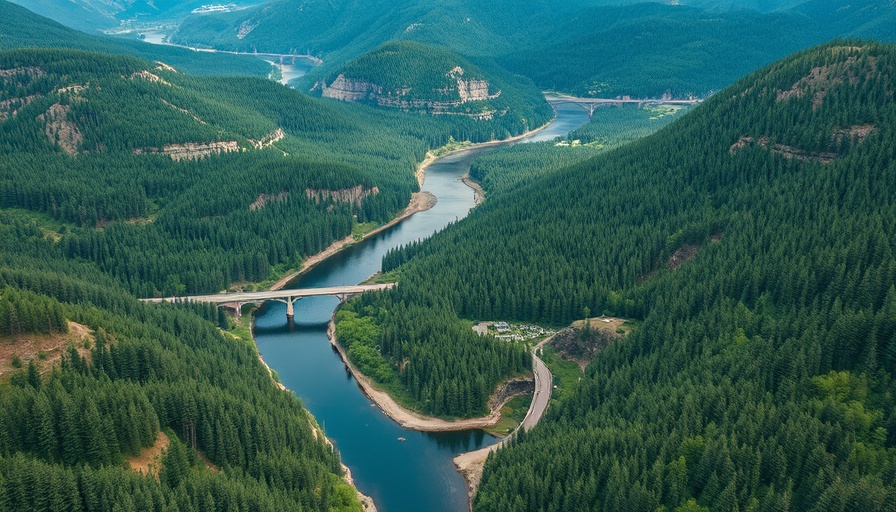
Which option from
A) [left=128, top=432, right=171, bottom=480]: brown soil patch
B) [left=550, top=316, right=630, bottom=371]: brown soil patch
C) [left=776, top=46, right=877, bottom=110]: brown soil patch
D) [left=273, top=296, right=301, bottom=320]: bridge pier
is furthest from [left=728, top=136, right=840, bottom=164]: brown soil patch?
[left=128, top=432, right=171, bottom=480]: brown soil patch

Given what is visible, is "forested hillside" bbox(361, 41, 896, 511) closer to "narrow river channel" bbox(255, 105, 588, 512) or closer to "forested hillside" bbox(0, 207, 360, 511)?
"narrow river channel" bbox(255, 105, 588, 512)

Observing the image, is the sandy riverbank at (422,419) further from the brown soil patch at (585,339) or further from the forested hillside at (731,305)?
the brown soil patch at (585,339)

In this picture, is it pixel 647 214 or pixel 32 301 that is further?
pixel 647 214

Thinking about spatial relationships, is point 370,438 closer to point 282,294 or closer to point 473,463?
point 473,463

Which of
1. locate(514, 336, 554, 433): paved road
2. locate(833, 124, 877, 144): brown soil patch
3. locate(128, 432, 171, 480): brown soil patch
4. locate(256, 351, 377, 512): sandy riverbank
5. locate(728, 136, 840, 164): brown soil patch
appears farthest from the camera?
locate(728, 136, 840, 164): brown soil patch

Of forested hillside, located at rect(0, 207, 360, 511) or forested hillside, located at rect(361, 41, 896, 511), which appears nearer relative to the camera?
forested hillside, located at rect(0, 207, 360, 511)

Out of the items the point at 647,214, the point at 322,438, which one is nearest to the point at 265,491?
the point at 322,438

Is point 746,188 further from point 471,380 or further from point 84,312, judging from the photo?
point 84,312
